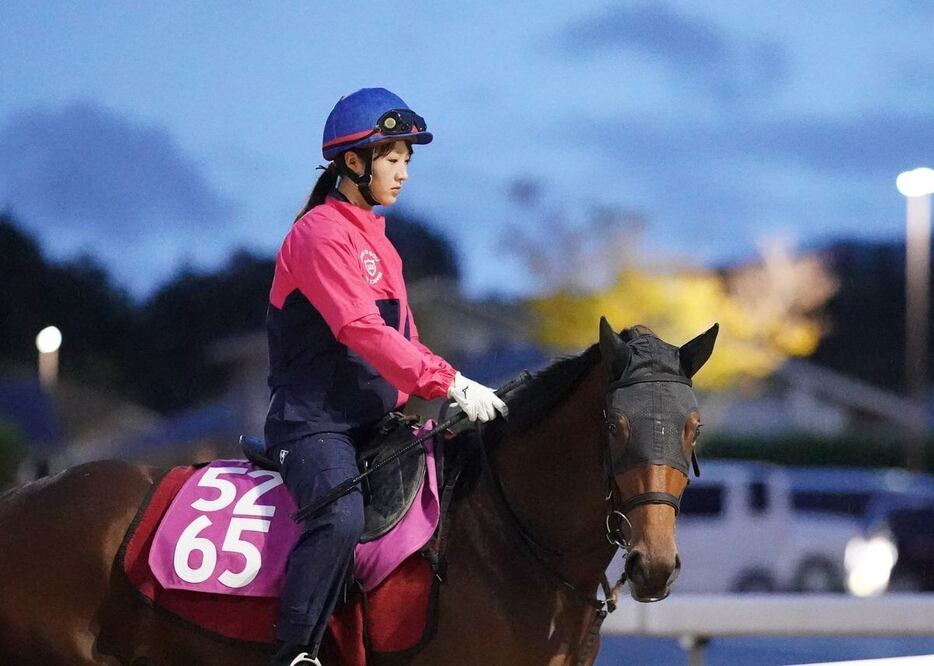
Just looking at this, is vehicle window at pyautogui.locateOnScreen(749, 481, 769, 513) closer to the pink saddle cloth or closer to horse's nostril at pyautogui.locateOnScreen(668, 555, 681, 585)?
the pink saddle cloth

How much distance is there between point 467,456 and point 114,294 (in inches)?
1298

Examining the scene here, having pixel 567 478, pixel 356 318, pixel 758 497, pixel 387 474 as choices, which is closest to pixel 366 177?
pixel 356 318

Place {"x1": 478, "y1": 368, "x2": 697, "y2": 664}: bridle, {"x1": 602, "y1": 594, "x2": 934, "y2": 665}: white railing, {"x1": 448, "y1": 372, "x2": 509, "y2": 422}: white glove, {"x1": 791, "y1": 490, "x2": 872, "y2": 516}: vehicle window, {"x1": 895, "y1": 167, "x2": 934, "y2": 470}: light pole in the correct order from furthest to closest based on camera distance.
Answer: {"x1": 895, "y1": 167, "x2": 934, "y2": 470}: light pole, {"x1": 791, "y1": 490, "x2": 872, "y2": 516}: vehicle window, {"x1": 602, "y1": 594, "x2": 934, "y2": 665}: white railing, {"x1": 448, "y1": 372, "x2": 509, "y2": 422}: white glove, {"x1": 478, "y1": 368, "x2": 697, "y2": 664}: bridle

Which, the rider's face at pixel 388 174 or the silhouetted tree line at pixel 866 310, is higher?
the silhouetted tree line at pixel 866 310

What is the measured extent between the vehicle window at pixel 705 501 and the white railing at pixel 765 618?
524 inches

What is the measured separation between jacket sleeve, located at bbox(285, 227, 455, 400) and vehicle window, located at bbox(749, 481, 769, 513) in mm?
16075

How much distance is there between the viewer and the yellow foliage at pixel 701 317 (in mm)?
31906

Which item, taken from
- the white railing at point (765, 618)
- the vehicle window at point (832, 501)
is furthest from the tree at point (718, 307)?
the white railing at point (765, 618)

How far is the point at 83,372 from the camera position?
3416 centimetres

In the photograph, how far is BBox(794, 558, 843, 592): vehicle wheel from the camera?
19.4 meters

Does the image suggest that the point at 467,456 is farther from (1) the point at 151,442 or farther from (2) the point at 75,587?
(1) the point at 151,442

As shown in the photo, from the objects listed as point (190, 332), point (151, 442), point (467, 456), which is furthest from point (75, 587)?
point (190, 332)

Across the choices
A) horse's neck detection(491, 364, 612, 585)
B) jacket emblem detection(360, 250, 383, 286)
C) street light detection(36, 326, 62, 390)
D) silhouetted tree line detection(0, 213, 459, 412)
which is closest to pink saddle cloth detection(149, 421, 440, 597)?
horse's neck detection(491, 364, 612, 585)

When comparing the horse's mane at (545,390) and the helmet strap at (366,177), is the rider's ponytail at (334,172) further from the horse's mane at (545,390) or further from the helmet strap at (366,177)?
the horse's mane at (545,390)
